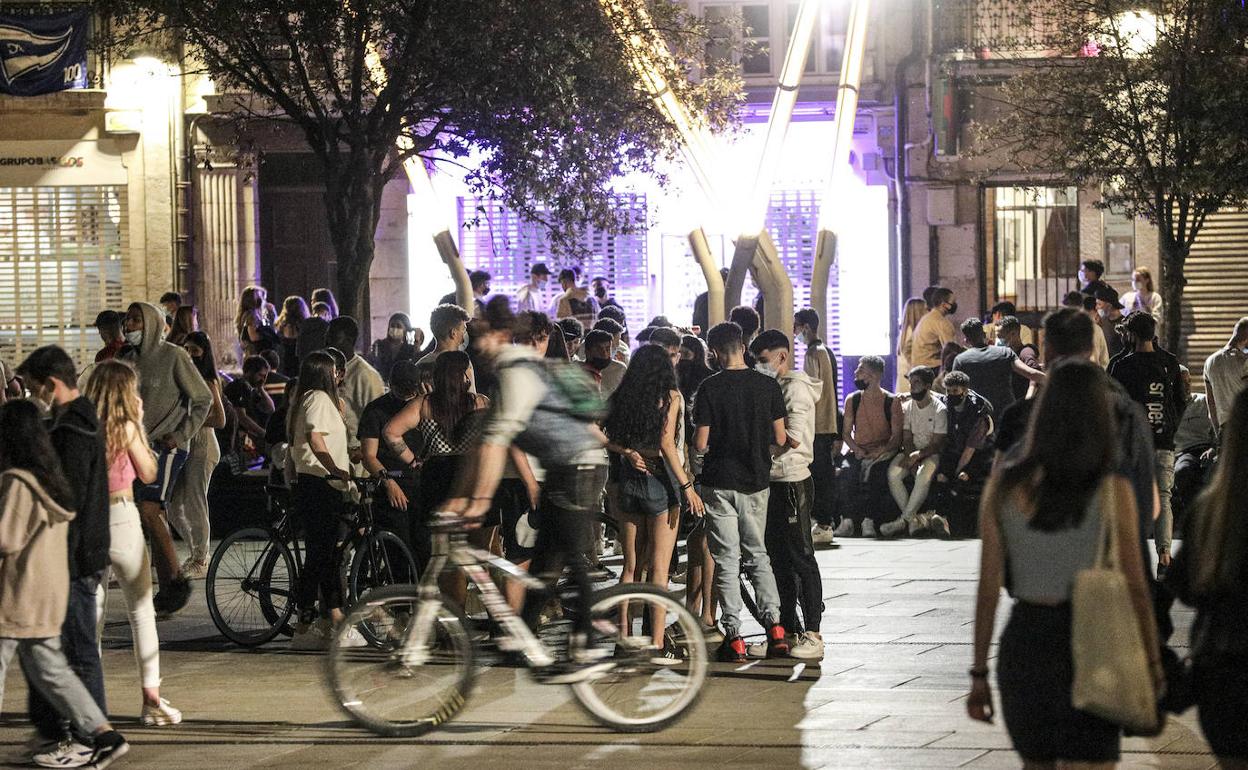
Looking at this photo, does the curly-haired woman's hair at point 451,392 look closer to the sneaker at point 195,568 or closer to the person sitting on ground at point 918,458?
the sneaker at point 195,568

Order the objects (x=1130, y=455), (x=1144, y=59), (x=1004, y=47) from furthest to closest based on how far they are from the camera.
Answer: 1. (x=1004, y=47)
2. (x=1144, y=59)
3. (x=1130, y=455)

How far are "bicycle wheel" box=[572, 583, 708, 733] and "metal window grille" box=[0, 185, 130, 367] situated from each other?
19.2 m

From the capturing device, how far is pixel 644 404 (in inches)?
387

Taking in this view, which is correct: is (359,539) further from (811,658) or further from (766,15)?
(766,15)

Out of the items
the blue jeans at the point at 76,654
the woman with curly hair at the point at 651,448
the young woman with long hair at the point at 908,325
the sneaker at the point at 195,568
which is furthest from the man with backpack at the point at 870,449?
the blue jeans at the point at 76,654

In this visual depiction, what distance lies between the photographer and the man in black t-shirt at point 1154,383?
1302 centimetres

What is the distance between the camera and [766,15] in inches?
1048

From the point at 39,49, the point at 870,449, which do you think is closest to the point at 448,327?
the point at 870,449

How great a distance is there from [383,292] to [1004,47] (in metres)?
8.92

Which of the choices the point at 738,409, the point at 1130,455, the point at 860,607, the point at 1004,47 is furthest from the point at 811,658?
the point at 1004,47

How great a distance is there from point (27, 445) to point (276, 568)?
3.86m

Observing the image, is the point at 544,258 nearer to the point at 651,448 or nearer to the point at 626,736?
the point at 651,448

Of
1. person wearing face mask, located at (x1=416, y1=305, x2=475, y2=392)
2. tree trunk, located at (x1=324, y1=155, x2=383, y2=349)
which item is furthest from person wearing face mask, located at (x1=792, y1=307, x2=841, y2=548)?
person wearing face mask, located at (x1=416, y1=305, x2=475, y2=392)

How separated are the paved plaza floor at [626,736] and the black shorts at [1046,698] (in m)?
2.51
